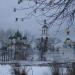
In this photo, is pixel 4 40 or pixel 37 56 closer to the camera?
pixel 37 56

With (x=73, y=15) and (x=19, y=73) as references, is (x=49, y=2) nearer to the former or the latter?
(x=73, y=15)

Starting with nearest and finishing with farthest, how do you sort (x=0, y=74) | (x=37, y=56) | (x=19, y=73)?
(x=19, y=73), (x=0, y=74), (x=37, y=56)

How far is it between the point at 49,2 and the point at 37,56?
2367 centimetres

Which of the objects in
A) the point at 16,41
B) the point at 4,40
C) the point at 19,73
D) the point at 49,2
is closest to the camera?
the point at 49,2

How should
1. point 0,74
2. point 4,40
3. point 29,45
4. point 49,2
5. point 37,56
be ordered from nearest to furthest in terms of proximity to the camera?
point 49,2
point 0,74
point 37,56
point 29,45
point 4,40

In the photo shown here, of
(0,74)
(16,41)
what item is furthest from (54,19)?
(16,41)

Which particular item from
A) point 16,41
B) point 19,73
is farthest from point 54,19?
point 16,41

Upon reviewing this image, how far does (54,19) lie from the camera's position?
4371 mm

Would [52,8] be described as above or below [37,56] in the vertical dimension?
above

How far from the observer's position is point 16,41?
133 feet

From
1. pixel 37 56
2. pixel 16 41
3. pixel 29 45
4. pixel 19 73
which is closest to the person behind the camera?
pixel 19 73

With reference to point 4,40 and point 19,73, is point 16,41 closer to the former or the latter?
point 4,40

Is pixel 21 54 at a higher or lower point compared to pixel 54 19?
lower

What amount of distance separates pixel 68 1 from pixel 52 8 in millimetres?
186
